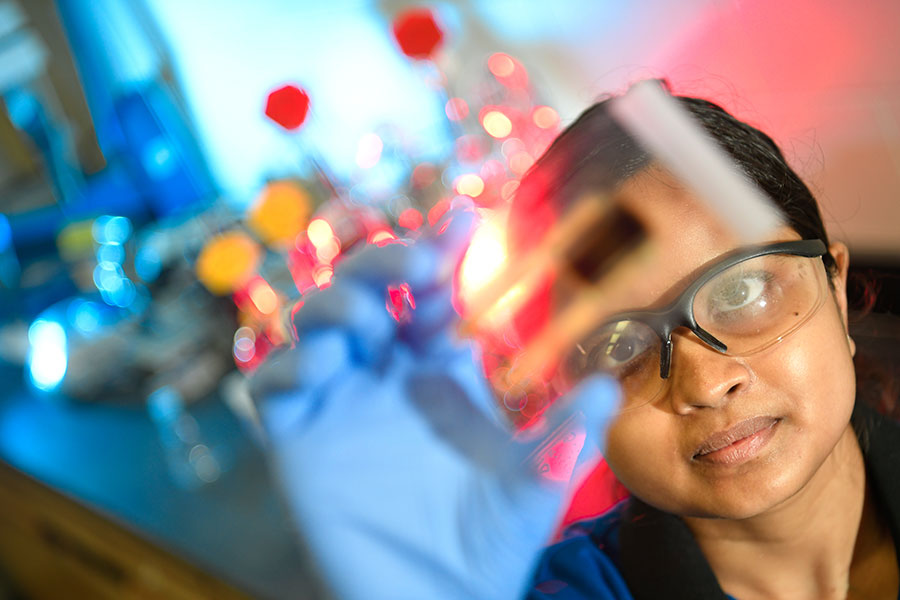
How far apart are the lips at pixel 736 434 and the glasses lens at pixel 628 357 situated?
0.03 meters

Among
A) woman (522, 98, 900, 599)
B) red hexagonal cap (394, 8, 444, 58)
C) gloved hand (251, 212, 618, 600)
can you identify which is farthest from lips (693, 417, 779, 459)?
red hexagonal cap (394, 8, 444, 58)

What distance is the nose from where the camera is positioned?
0.94ft

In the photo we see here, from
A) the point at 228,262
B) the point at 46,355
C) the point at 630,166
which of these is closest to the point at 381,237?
the point at 630,166

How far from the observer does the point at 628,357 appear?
0.31 meters

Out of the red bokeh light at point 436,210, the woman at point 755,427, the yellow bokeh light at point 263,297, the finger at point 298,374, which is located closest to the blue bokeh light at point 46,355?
the yellow bokeh light at point 263,297

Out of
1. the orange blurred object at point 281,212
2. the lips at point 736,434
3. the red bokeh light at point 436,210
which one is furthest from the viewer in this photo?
the orange blurred object at point 281,212

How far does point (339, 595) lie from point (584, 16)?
47cm

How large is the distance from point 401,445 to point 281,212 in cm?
69

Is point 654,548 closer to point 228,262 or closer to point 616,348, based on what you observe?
point 616,348

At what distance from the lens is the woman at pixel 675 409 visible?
0.95ft

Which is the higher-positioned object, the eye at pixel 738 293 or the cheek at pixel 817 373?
the eye at pixel 738 293

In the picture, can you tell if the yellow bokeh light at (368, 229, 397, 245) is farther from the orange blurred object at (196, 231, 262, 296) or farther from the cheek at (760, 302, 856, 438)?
the orange blurred object at (196, 231, 262, 296)

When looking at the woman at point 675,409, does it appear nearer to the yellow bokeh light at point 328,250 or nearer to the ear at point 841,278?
the ear at point 841,278

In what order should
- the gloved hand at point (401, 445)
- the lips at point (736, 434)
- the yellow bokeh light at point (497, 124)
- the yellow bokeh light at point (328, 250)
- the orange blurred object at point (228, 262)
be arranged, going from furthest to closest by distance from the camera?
1. the orange blurred object at point (228, 262)
2. the yellow bokeh light at point (328, 250)
3. the yellow bokeh light at point (497, 124)
4. the gloved hand at point (401, 445)
5. the lips at point (736, 434)
